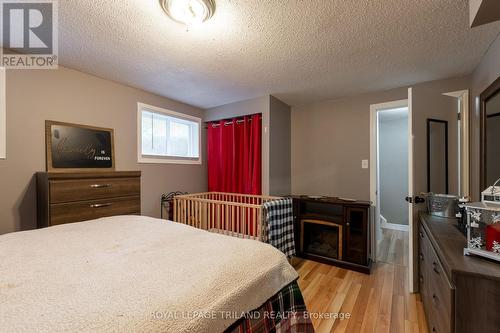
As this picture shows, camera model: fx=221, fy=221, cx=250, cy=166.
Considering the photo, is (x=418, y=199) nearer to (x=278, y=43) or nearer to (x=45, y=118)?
(x=278, y=43)

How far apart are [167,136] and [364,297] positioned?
3080 millimetres

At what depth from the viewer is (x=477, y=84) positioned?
2113 mm

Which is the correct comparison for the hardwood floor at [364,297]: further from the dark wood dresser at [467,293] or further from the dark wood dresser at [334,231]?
the dark wood dresser at [467,293]

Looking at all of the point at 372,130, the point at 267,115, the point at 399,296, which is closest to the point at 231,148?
the point at 267,115

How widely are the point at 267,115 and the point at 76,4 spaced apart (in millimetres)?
2158

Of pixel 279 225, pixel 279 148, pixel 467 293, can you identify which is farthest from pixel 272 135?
pixel 467 293

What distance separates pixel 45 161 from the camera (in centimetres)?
209

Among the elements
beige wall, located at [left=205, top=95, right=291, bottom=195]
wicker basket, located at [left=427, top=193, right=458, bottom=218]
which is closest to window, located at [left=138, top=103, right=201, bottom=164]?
beige wall, located at [left=205, top=95, right=291, bottom=195]

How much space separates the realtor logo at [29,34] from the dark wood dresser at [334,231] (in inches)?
115

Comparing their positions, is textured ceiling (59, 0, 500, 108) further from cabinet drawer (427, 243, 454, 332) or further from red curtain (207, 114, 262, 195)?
cabinet drawer (427, 243, 454, 332)

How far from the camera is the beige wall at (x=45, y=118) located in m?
1.90

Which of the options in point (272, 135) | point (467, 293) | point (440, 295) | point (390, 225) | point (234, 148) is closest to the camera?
point (467, 293)

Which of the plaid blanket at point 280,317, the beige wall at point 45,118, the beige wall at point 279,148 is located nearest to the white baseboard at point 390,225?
the beige wall at point 279,148

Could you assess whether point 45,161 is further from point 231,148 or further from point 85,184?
point 231,148
